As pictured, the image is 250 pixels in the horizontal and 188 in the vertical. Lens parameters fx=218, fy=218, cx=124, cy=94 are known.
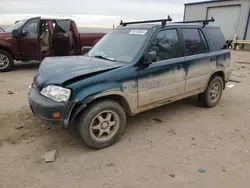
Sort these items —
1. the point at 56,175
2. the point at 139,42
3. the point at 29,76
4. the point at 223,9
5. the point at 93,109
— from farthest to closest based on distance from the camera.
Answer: the point at 223,9
the point at 29,76
the point at 139,42
the point at 93,109
the point at 56,175

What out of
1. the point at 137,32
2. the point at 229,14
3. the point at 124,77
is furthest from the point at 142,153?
the point at 229,14

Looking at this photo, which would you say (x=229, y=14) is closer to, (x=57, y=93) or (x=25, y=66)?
(x=25, y=66)

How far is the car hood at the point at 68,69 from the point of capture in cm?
297

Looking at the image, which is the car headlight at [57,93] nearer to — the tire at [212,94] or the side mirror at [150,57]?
the side mirror at [150,57]

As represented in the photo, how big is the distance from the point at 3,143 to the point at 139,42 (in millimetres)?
2685

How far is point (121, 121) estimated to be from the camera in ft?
11.2

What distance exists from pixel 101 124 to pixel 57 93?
805 millimetres

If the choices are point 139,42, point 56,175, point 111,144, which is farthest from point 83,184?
point 139,42

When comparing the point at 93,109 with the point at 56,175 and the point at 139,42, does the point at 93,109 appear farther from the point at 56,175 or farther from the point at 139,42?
the point at 139,42

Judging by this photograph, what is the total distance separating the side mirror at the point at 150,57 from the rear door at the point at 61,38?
5.95m

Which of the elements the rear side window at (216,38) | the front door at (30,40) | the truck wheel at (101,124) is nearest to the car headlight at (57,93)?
the truck wheel at (101,124)

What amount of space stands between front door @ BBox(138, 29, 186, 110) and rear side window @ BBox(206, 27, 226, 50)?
112cm

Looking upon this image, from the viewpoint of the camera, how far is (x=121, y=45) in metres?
3.85

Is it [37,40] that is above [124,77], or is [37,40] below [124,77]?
above
